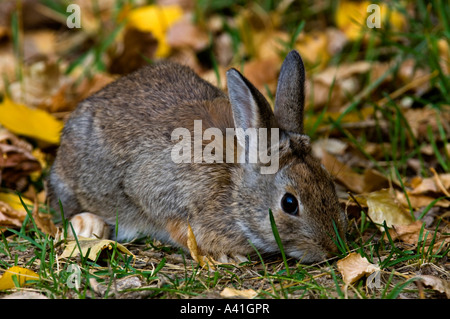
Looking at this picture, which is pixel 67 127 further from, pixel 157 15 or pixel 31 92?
pixel 157 15

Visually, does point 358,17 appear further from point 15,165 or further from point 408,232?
point 15,165

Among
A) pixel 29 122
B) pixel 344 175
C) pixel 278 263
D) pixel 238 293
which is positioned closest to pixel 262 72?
pixel 344 175

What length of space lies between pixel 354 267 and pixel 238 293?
752 mm

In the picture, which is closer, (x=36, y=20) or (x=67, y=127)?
(x=67, y=127)

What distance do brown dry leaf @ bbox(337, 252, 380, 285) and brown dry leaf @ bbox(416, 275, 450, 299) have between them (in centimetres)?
28

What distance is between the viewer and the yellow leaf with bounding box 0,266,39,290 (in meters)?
3.75

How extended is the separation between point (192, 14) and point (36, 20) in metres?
2.34

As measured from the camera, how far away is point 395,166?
5305 millimetres

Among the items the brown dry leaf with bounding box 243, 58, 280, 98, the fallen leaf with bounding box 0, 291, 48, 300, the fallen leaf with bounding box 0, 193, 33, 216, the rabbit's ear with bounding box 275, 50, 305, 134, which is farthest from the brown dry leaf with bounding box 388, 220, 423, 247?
the fallen leaf with bounding box 0, 193, 33, 216

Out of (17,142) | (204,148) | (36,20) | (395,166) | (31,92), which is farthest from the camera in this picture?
(36,20)

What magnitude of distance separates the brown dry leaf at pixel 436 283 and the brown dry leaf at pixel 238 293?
1.02 meters

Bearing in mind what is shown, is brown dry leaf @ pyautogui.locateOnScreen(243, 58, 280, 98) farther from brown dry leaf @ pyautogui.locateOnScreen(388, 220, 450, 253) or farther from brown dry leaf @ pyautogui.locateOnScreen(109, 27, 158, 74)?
brown dry leaf @ pyautogui.locateOnScreen(388, 220, 450, 253)

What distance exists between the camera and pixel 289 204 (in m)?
4.06

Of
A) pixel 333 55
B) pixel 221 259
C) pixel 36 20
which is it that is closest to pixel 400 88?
pixel 333 55
